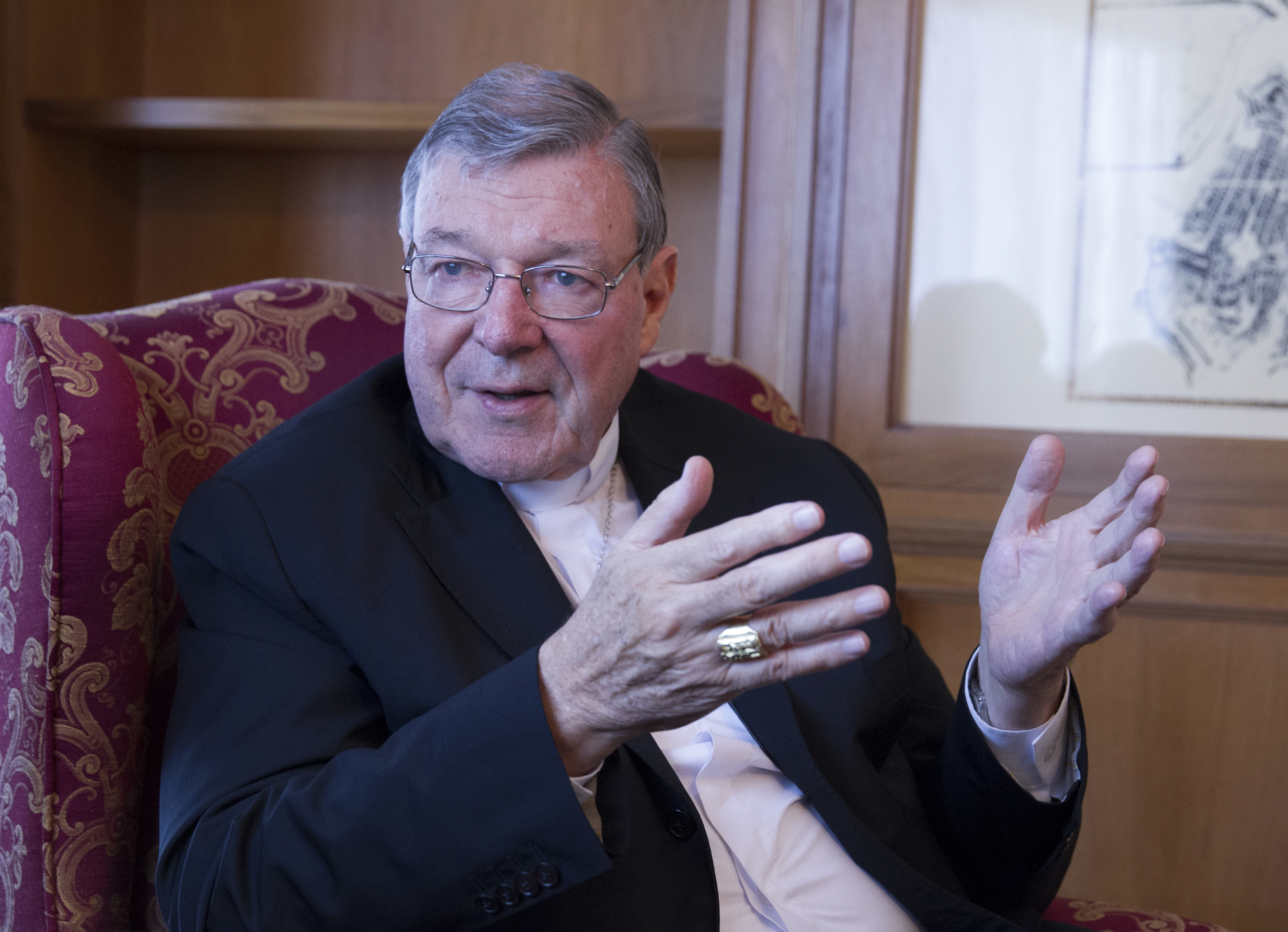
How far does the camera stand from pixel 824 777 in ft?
3.97

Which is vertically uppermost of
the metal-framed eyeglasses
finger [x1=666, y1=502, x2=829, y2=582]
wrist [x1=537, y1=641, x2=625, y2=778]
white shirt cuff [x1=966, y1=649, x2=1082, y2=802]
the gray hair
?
the gray hair

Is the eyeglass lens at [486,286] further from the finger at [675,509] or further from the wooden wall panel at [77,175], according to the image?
the wooden wall panel at [77,175]

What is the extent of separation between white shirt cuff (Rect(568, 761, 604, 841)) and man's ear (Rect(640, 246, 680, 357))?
2.05ft

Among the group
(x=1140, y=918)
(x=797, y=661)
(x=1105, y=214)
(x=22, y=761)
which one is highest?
(x=1105, y=214)

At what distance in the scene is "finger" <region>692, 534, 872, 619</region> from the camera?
723mm

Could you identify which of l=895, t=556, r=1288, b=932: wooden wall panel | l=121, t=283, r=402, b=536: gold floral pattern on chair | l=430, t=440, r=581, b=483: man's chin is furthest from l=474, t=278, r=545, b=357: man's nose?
l=895, t=556, r=1288, b=932: wooden wall panel

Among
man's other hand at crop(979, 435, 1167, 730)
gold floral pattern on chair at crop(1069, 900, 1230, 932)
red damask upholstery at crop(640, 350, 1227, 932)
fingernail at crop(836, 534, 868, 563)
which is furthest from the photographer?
red damask upholstery at crop(640, 350, 1227, 932)

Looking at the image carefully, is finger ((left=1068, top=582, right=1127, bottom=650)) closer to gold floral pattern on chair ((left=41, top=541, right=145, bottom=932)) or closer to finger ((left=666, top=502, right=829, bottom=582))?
finger ((left=666, top=502, right=829, bottom=582))

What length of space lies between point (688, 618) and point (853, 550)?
0.44 ft

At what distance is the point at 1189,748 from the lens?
1.96m

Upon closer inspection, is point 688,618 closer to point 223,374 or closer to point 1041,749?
point 1041,749

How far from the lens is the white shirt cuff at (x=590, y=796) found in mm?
911

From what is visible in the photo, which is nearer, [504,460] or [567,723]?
[567,723]

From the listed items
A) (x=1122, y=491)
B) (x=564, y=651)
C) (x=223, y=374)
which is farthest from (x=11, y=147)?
(x=1122, y=491)
